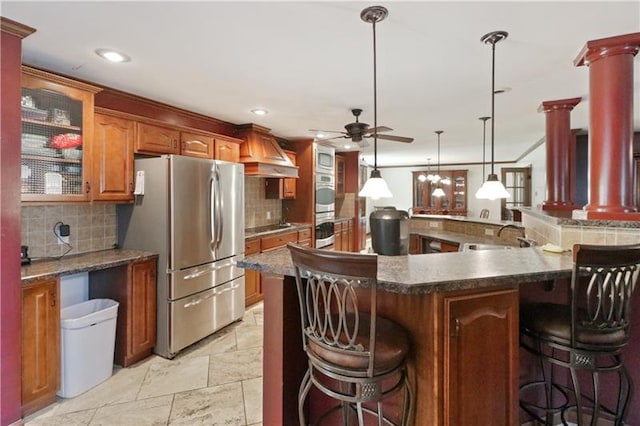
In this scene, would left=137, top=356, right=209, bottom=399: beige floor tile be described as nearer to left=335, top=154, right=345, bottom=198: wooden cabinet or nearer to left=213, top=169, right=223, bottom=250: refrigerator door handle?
left=213, top=169, right=223, bottom=250: refrigerator door handle

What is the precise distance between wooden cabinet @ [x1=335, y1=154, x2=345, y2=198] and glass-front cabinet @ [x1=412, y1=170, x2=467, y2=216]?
11.2ft

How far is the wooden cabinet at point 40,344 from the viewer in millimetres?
2119

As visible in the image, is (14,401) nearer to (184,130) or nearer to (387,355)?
(387,355)

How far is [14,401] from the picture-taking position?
6.41 ft

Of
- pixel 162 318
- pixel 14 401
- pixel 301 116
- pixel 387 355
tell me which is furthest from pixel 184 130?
pixel 387 355

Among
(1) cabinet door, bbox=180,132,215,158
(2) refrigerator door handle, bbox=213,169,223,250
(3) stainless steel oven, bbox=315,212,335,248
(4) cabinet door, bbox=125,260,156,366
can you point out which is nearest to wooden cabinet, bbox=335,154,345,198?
(3) stainless steel oven, bbox=315,212,335,248

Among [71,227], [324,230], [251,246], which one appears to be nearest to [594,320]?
[251,246]

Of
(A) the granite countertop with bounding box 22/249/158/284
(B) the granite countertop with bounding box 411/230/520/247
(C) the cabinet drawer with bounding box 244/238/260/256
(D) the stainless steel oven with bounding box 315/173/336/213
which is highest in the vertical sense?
(D) the stainless steel oven with bounding box 315/173/336/213

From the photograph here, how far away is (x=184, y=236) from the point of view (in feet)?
9.84

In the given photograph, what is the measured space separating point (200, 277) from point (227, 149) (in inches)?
63.2

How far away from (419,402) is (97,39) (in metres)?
2.60

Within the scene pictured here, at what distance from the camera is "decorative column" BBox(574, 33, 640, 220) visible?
6.63ft

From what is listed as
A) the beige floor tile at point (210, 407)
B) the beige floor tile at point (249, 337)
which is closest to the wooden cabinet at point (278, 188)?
the beige floor tile at point (249, 337)

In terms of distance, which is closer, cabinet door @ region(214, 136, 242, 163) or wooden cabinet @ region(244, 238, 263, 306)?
cabinet door @ region(214, 136, 242, 163)
